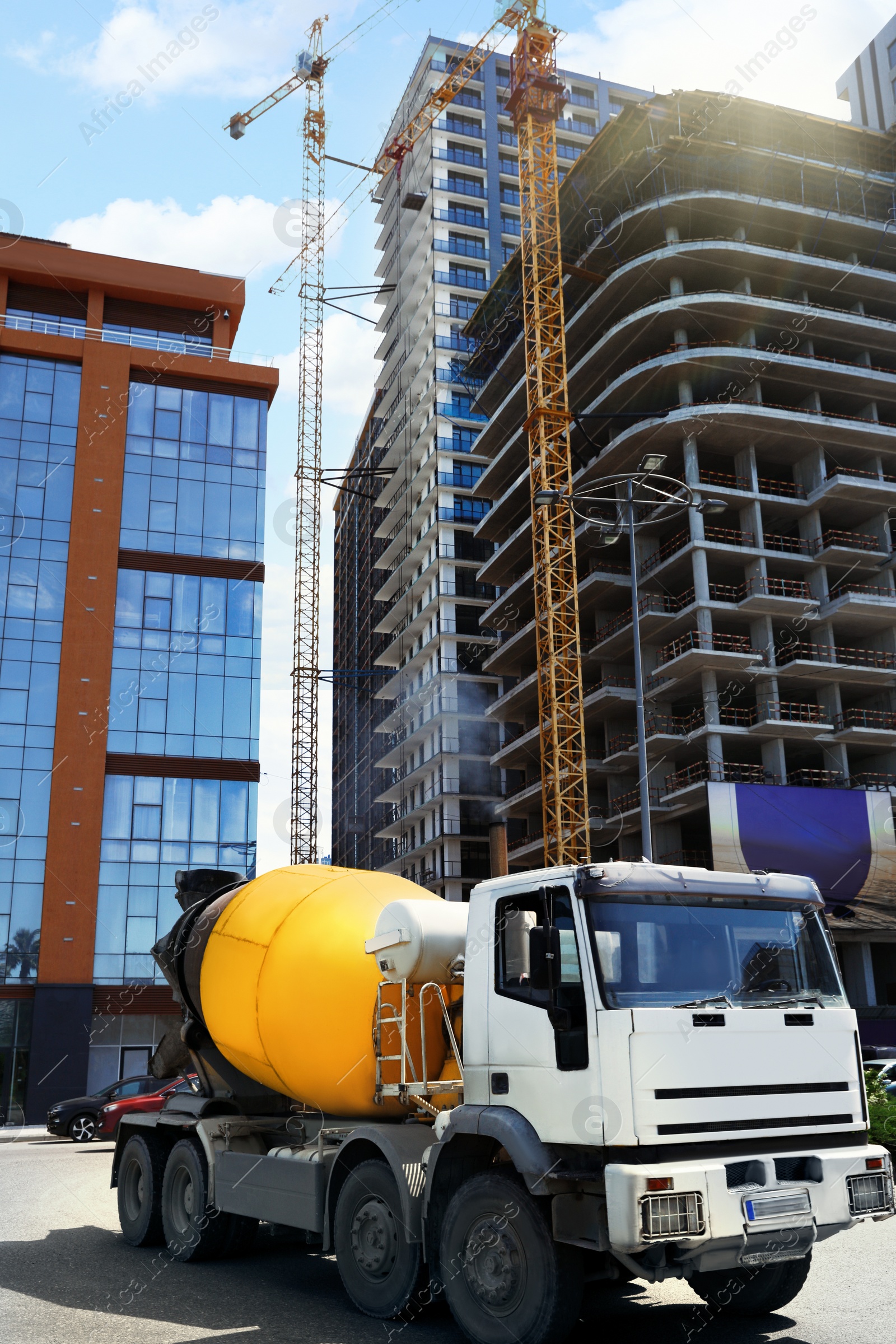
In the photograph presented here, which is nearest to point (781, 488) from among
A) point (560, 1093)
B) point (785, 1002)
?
point (785, 1002)

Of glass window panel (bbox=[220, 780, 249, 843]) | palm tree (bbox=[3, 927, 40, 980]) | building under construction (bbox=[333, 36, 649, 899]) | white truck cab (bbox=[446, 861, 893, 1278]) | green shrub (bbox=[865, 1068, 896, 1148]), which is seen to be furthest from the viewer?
building under construction (bbox=[333, 36, 649, 899])

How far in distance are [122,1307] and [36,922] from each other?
3868 cm

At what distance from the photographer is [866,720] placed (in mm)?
51969

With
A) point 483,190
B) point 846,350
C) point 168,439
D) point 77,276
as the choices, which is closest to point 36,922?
point 168,439

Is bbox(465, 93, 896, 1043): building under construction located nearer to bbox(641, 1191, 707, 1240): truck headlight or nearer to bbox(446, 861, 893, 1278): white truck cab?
bbox(446, 861, 893, 1278): white truck cab

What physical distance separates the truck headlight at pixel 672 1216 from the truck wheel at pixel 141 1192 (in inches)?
274

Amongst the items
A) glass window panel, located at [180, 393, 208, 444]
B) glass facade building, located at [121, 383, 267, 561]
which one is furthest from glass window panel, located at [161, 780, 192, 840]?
glass window panel, located at [180, 393, 208, 444]

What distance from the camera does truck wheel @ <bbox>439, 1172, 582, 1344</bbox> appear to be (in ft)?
23.5

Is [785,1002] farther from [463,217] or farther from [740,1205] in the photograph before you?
[463,217]

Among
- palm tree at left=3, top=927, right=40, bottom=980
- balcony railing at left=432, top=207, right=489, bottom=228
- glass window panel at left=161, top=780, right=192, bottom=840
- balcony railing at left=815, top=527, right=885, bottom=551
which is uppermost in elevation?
balcony railing at left=432, top=207, right=489, bottom=228

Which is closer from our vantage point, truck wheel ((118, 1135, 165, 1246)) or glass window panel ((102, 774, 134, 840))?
truck wheel ((118, 1135, 165, 1246))

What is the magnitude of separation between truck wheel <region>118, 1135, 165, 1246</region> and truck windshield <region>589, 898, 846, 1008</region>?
22.7ft

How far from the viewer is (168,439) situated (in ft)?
171

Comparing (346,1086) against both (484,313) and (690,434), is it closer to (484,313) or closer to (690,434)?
(690,434)
